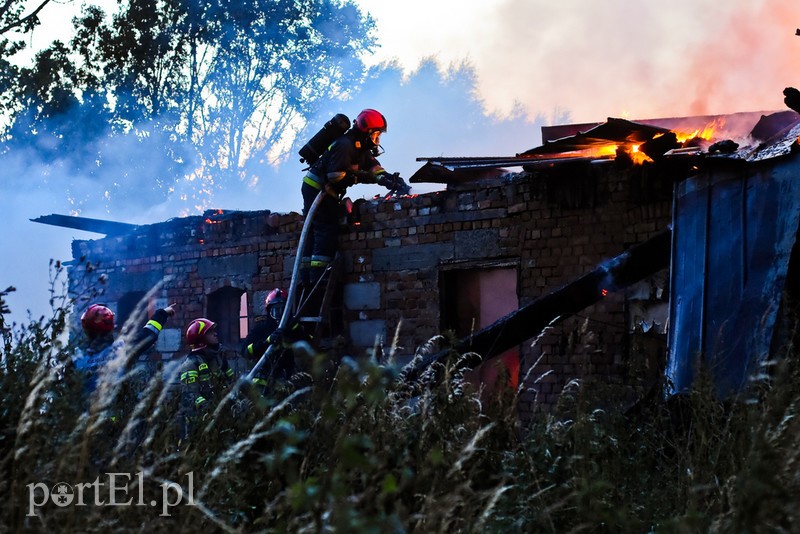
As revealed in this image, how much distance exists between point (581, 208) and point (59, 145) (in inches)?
828

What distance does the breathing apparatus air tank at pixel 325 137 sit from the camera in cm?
1120

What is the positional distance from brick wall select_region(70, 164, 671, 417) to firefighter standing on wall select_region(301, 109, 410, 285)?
30 cm

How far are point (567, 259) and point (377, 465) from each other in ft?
22.8

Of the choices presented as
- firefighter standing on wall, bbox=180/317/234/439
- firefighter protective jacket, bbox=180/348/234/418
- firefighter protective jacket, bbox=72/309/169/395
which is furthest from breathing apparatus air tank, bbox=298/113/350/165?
firefighter protective jacket, bbox=180/348/234/418

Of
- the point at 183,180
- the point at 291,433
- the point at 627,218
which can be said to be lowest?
the point at 291,433

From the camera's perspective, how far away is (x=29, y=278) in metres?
34.7

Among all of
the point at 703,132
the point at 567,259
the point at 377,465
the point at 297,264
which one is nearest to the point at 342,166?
the point at 297,264

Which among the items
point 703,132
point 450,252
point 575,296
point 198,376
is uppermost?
point 703,132

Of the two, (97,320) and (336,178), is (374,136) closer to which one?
(336,178)

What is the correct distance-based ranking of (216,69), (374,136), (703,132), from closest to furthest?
(703,132) → (374,136) → (216,69)

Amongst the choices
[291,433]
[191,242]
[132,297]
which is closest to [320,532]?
[291,433]

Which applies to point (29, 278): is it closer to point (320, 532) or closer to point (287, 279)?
point (287, 279)

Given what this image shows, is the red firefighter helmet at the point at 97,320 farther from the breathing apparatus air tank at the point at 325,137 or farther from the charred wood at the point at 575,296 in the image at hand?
the breathing apparatus air tank at the point at 325,137

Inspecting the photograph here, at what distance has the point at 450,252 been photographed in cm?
1032
